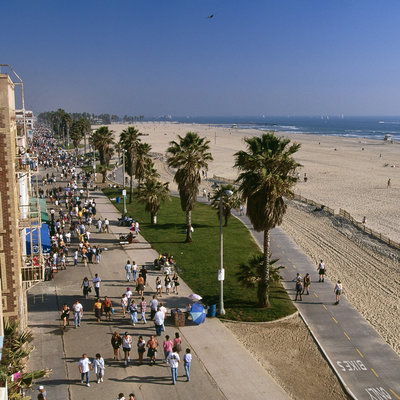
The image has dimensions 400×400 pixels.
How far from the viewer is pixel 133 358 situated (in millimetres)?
15641

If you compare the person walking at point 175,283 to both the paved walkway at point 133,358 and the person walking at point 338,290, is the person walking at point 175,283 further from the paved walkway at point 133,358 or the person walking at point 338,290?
the person walking at point 338,290

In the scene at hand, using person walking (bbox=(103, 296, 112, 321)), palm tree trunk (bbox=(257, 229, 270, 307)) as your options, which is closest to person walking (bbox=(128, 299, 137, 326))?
person walking (bbox=(103, 296, 112, 321))

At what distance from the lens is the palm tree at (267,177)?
18.7 m

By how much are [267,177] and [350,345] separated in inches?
294

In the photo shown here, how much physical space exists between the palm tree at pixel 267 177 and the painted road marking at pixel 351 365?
584 cm

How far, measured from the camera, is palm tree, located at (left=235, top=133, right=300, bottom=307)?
61.4 feet

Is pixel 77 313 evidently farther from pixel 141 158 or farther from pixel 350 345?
pixel 141 158

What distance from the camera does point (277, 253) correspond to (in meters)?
29.0

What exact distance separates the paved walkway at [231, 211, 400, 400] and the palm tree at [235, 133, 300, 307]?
4224 millimetres

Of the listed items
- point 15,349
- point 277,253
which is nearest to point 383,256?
point 277,253

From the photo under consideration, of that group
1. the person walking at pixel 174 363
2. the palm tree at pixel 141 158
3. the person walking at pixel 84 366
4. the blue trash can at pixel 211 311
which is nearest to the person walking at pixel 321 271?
the blue trash can at pixel 211 311

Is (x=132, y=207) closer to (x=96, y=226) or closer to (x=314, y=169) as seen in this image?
(x=96, y=226)

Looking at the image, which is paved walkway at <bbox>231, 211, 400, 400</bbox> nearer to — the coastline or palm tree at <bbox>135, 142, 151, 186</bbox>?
the coastline

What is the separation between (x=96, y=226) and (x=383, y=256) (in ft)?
72.0
